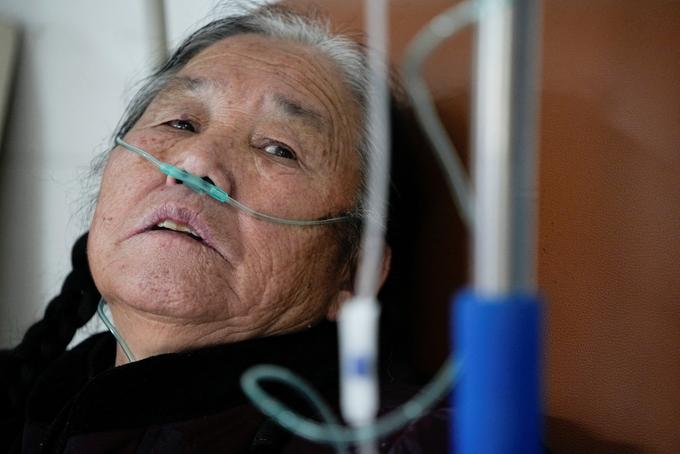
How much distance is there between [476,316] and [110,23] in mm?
1891

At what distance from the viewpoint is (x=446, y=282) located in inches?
56.4

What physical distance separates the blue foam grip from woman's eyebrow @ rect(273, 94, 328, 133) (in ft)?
2.74

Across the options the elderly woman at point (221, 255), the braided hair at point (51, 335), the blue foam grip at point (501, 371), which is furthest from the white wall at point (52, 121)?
the blue foam grip at point (501, 371)

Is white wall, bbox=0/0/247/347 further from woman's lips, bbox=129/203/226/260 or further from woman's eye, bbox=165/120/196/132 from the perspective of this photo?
woman's lips, bbox=129/203/226/260

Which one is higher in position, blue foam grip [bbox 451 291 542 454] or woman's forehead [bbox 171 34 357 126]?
woman's forehead [bbox 171 34 357 126]

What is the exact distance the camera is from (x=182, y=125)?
4.47 ft

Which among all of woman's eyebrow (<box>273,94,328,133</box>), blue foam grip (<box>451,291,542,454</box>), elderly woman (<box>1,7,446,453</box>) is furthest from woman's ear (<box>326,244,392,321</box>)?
blue foam grip (<box>451,291,542,454</box>)

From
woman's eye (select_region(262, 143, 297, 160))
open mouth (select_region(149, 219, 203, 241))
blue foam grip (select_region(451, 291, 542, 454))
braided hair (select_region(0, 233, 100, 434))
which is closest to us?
blue foam grip (select_region(451, 291, 542, 454))

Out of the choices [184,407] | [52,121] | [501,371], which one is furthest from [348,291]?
[52,121]

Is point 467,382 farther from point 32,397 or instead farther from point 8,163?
point 8,163

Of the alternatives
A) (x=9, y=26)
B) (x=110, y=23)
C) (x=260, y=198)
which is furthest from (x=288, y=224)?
(x=9, y=26)

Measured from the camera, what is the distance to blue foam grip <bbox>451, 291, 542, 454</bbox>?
502 millimetres

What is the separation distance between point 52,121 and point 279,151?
1.12 meters

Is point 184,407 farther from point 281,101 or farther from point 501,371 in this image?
point 501,371
